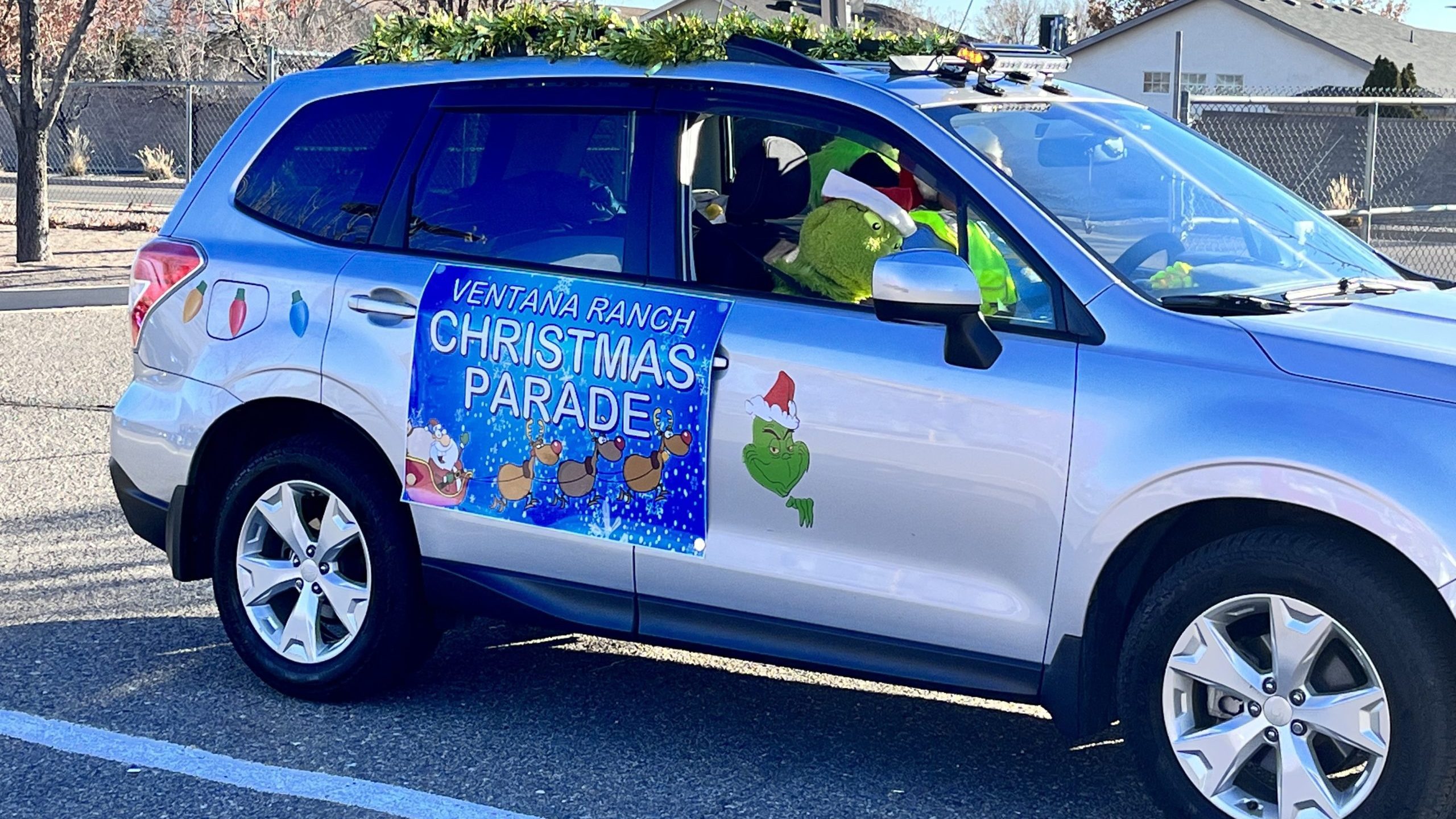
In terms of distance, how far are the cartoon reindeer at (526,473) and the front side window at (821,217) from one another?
620 millimetres

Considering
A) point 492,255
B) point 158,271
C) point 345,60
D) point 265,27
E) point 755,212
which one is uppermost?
point 265,27

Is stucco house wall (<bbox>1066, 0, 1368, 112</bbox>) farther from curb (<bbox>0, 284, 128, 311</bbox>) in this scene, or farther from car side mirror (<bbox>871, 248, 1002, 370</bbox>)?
car side mirror (<bbox>871, 248, 1002, 370</bbox>)

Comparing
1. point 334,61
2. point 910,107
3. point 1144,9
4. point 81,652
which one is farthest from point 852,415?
point 1144,9

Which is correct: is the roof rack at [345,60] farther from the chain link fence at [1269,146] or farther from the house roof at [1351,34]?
the house roof at [1351,34]

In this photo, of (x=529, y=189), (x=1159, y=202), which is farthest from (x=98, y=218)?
(x=1159, y=202)

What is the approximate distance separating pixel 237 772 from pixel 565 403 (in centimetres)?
132

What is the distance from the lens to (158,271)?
5219 millimetres

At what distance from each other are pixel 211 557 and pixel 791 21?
257 centimetres

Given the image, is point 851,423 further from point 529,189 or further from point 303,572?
point 303,572

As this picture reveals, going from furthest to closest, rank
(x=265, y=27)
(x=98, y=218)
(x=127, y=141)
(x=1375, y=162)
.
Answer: (x=127, y=141), (x=265, y=27), (x=98, y=218), (x=1375, y=162)

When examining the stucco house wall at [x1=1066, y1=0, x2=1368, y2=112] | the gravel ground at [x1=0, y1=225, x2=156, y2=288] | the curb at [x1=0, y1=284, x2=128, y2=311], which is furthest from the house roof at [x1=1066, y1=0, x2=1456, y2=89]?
the curb at [x1=0, y1=284, x2=128, y2=311]

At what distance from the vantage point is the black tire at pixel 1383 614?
3482 mm

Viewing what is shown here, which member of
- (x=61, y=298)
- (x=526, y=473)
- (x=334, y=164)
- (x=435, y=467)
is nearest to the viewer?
(x=526, y=473)

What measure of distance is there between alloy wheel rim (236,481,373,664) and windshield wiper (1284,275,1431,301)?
106 inches
